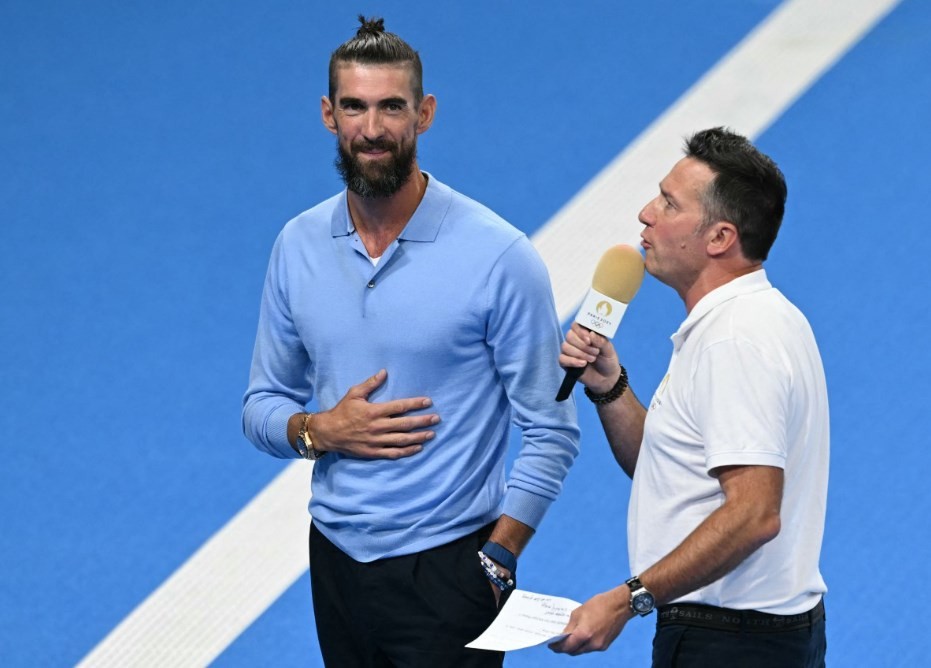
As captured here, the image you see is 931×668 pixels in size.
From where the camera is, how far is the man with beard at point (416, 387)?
260 cm

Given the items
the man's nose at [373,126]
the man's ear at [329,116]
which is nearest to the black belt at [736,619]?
the man's nose at [373,126]

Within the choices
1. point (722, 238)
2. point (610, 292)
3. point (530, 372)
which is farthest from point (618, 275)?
point (530, 372)

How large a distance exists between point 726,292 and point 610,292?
0.67 feet

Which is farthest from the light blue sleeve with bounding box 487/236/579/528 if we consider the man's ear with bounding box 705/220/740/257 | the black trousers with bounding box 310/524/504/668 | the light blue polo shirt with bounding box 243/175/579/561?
the man's ear with bounding box 705/220/740/257

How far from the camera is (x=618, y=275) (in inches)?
94.9

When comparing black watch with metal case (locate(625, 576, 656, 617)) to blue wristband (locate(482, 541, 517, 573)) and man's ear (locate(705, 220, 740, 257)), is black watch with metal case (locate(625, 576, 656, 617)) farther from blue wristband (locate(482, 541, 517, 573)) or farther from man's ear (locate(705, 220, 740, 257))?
man's ear (locate(705, 220, 740, 257))

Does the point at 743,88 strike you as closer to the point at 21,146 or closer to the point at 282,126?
the point at 282,126

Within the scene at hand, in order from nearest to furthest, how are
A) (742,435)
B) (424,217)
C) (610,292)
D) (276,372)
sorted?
(742,435) < (610,292) < (424,217) < (276,372)

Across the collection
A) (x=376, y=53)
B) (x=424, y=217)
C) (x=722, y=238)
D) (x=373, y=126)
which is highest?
(x=376, y=53)

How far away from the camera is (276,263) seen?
2805 mm

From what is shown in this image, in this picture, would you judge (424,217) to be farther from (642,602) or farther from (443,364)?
(642,602)

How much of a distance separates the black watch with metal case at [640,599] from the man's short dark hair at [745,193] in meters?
0.58

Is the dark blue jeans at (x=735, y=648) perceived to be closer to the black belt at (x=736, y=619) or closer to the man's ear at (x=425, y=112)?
the black belt at (x=736, y=619)

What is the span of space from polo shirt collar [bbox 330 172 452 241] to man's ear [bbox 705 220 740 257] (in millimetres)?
574
